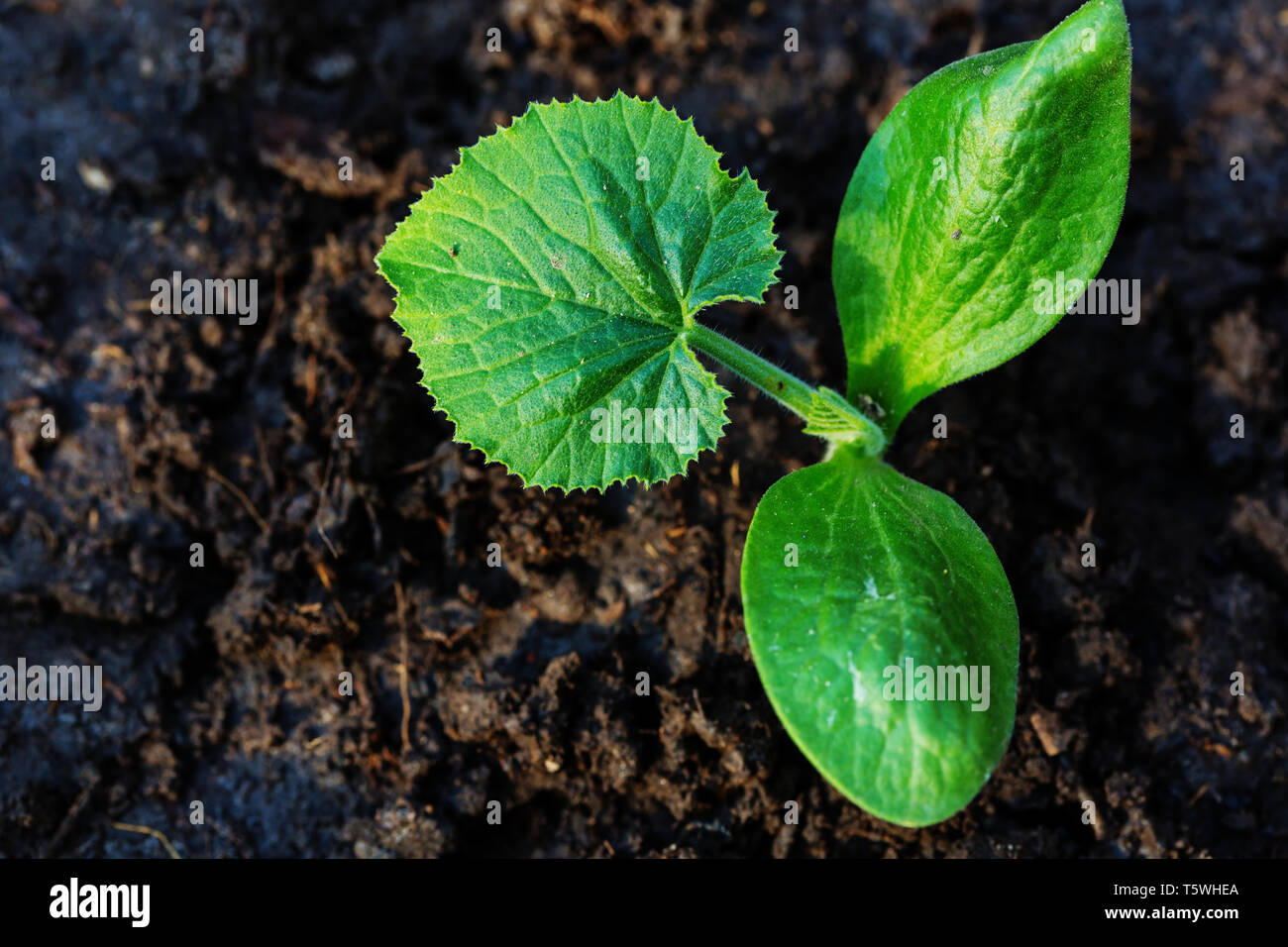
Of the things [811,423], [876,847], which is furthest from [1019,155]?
[876,847]

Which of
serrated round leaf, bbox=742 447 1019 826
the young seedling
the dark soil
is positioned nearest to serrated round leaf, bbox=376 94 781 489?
the young seedling

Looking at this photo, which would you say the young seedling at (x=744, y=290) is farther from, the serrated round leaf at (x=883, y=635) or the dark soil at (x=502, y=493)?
the dark soil at (x=502, y=493)

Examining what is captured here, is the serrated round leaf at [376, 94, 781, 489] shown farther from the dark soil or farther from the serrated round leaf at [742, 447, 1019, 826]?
the dark soil

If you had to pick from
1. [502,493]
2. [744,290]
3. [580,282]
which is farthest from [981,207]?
[502,493]

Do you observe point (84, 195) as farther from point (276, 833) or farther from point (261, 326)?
point (276, 833)

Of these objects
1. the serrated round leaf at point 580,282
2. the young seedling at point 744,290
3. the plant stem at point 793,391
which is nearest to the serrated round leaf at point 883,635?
the young seedling at point 744,290

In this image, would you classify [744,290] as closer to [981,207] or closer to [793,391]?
[793,391]
